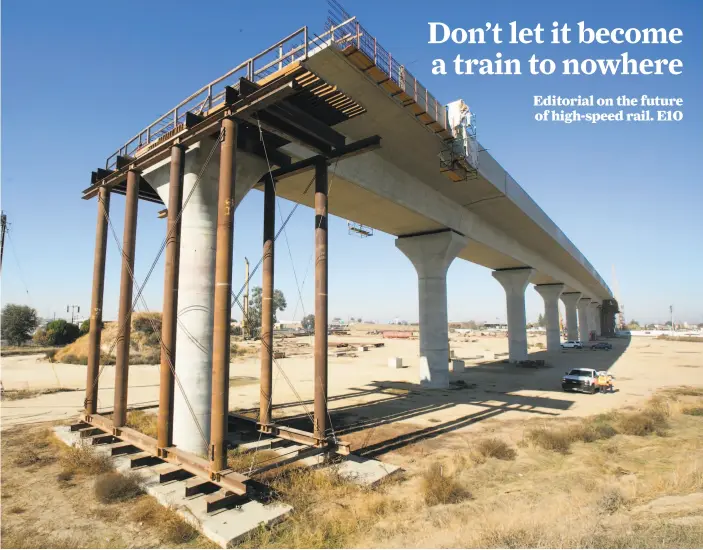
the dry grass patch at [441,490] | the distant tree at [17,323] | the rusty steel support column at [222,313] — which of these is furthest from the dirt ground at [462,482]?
the distant tree at [17,323]

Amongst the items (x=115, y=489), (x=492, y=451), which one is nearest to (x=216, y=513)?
(x=115, y=489)

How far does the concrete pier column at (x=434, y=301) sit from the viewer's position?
27.1 meters

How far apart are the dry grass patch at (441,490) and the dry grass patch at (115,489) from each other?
21.7 feet

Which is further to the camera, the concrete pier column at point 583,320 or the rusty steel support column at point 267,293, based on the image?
the concrete pier column at point 583,320

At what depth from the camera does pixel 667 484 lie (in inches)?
372

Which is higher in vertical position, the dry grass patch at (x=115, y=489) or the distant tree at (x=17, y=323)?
the distant tree at (x=17, y=323)

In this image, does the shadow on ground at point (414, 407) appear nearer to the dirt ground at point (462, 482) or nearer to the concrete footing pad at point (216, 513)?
the dirt ground at point (462, 482)

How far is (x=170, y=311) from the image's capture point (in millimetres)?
11570

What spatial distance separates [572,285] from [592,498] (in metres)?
67.9

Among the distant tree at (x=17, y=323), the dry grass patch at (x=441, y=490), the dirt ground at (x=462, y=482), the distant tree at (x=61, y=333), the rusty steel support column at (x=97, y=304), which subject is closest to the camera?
the dirt ground at (x=462, y=482)

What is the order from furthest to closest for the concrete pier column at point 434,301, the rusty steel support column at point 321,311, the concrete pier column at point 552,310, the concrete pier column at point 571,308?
the concrete pier column at point 571,308
the concrete pier column at point 552,310
the concrete pier column at point 434,301
the rusty steel support column at point 321,311

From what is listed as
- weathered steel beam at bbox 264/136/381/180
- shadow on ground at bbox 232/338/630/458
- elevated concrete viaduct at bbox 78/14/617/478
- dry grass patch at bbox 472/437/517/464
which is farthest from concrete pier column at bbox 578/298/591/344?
weathered steel beam at bbox 264/136/381/180

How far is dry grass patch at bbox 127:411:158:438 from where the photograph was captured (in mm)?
14908

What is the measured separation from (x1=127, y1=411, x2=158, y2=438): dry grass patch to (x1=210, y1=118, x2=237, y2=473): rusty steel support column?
6205 millimetres
